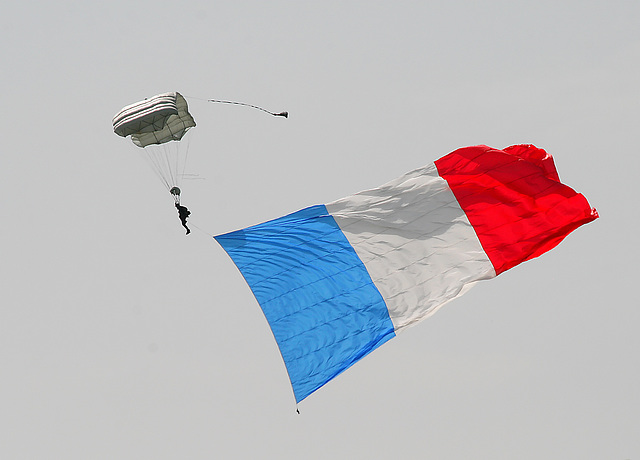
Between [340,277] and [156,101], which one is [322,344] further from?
[156,101]

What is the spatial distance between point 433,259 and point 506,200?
5.33 ft

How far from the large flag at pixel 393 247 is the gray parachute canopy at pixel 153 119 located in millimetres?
2370

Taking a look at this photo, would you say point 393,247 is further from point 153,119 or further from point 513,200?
point 153,119

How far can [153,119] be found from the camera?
23.0 metres

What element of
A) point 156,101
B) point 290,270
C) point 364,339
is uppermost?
point 156,101

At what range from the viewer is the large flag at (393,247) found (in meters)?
22.2

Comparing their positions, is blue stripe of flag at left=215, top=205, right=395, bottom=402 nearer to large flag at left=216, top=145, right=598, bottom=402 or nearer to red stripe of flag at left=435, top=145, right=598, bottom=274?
large flag at left=216, top=145, right=598, bottom=402

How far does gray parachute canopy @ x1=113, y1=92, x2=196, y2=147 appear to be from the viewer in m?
22.8

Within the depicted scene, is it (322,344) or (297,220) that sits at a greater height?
(297,220)

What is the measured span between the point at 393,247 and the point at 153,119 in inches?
179

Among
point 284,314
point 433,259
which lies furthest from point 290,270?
point 433,259

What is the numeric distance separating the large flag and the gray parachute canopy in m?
2.37

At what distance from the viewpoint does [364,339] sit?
73.5 ft

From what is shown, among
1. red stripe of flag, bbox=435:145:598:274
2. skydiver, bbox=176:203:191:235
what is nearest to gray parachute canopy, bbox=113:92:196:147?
skydiver, bbox=176:203:191:235
